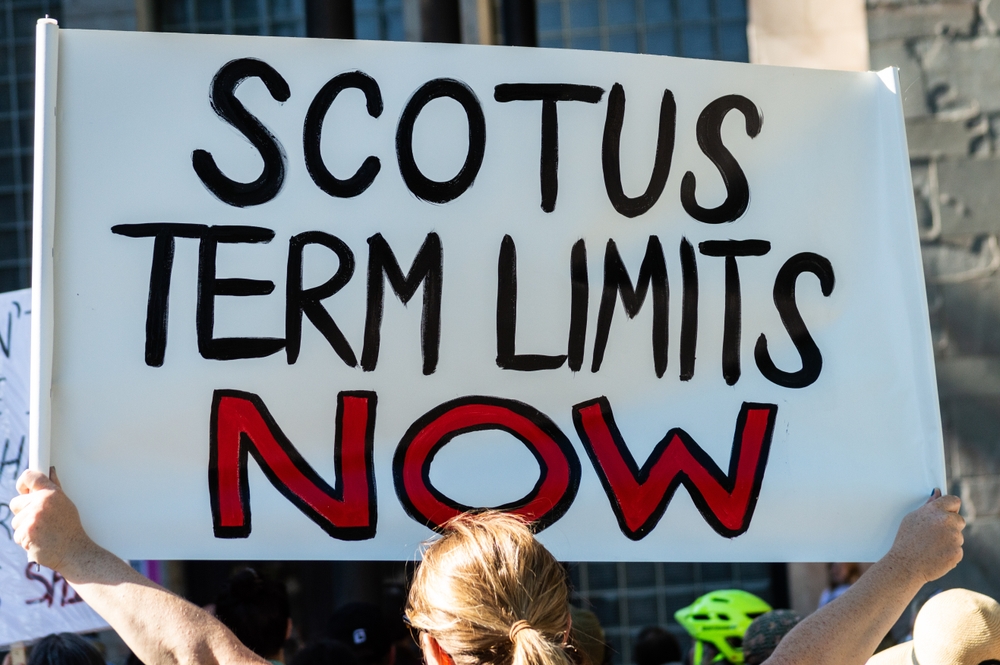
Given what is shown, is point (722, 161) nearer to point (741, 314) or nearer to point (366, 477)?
point (741, 314)

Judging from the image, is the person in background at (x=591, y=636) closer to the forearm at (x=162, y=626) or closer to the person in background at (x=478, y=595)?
the person in background at (x=478, y=595)

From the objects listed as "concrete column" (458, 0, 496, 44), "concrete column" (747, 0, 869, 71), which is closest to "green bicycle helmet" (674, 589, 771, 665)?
"concrete column" (747, 0, 869, 71)

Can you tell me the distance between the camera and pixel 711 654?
11.0 feet

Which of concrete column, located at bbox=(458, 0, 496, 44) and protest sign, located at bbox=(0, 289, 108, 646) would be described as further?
concrete column, located at bbox=(458, 0, 496, 44)

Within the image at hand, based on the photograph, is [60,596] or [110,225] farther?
[60,596]

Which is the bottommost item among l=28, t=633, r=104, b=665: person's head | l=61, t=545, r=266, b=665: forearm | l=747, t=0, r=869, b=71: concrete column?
l=28, t=633, r=104, b=665: person's head

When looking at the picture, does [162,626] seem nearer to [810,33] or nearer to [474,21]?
[810,33]

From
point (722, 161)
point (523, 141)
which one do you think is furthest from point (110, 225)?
point (722, 161)

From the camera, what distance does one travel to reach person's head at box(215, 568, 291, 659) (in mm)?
2822

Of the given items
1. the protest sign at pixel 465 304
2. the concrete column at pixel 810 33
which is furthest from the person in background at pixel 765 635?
the concrete column at pixel 810 33

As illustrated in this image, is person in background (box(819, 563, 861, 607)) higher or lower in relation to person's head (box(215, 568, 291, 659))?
lower

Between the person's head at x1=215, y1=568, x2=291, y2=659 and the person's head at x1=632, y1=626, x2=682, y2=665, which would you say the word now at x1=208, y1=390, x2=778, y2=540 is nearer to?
the person's head at x1=215, y1=568, x2=291, y2=659

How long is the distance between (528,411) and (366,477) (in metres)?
0.32

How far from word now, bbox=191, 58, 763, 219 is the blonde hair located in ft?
2.73
